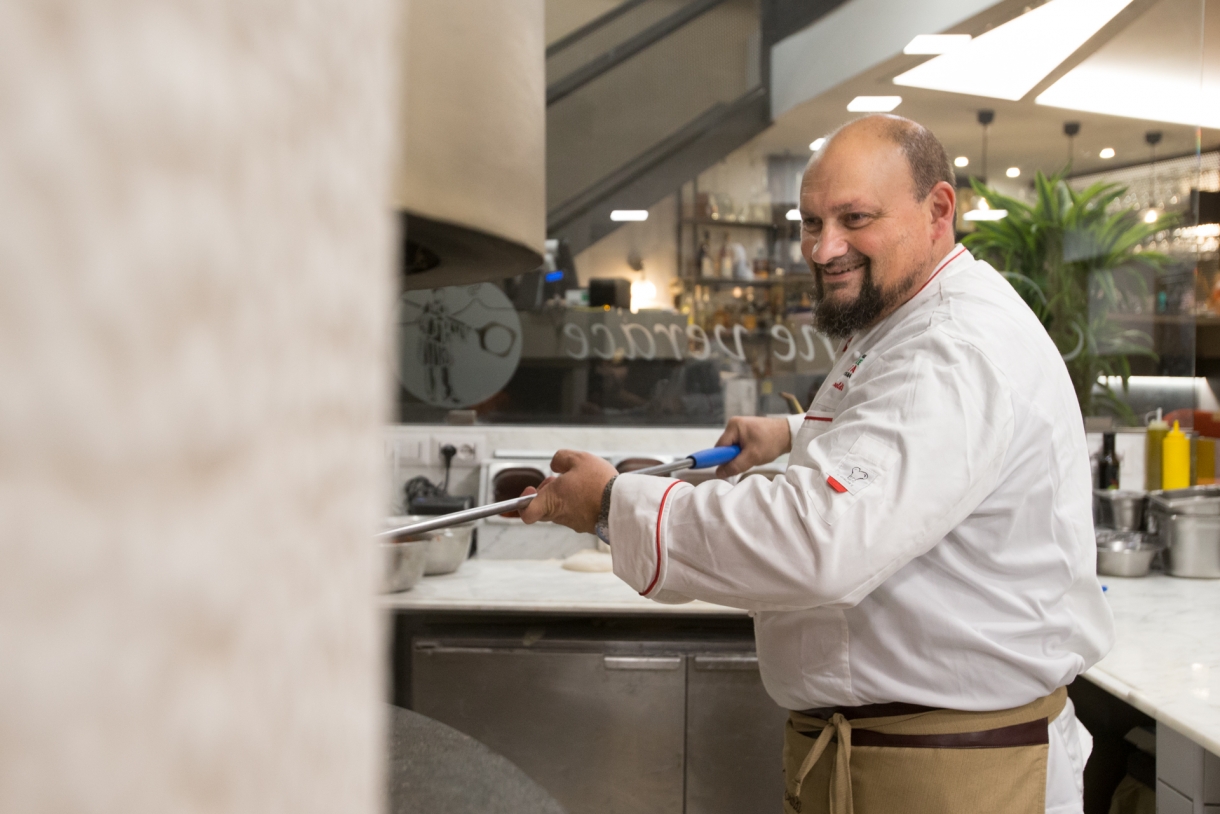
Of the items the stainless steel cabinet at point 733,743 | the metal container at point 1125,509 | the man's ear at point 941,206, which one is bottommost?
the stainless steel cabinet at point 733,743

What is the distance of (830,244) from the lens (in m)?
1.57

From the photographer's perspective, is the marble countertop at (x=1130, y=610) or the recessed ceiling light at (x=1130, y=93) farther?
the recessed ceiling light at (x=1130, y=93)

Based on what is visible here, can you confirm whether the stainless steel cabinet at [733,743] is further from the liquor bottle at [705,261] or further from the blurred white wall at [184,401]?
the blurred white wall at [184,401]

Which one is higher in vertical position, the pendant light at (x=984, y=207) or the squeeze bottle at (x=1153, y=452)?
the pendant light at (x=984, y=207)

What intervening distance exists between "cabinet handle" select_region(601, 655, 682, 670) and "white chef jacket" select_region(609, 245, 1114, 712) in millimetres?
817

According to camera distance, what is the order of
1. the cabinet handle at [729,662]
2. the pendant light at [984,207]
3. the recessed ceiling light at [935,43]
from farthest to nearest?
the pendant light at [984,207] < the recessed ceiling light at [935,43] < the cabinet handle at [729,662]

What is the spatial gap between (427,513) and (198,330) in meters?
2.82

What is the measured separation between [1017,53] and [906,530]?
2.52 meters

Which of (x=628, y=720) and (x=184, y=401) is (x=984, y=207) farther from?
(x=184, y=401)

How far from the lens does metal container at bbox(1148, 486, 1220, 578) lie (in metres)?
2.58

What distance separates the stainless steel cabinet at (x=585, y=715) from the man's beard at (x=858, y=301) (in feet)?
3.63

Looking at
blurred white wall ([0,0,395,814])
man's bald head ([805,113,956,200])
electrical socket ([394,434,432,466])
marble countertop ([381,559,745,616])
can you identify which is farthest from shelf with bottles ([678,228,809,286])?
blurred white wall ([0,0,395,814])

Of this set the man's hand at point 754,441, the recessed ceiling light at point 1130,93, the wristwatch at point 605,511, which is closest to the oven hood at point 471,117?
the wristwatch at point 605,511

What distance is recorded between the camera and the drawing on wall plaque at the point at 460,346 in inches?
126
